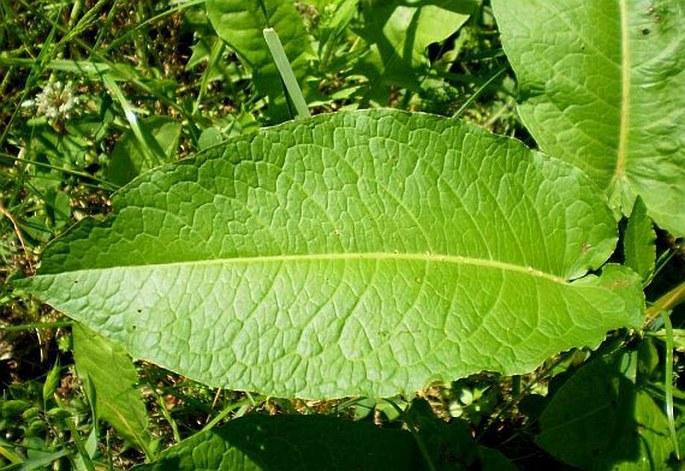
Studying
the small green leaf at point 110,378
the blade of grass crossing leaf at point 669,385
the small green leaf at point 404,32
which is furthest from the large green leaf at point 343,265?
the small green leaf at point 404,32

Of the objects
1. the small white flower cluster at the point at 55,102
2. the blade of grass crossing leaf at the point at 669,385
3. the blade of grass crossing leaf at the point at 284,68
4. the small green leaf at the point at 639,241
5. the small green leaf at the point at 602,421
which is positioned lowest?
the small green leaf at the point at 602,421

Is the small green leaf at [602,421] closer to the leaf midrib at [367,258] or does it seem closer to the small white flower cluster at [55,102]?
the leaf midrib at [367,258]

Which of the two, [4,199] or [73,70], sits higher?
[73,70]

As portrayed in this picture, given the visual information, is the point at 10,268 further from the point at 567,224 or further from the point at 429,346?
the point at 567,224

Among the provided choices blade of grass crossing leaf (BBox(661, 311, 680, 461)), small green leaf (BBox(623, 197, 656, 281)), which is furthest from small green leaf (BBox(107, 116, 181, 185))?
blade of grass crossing leaf (BBox(661, 311, 680, 461))

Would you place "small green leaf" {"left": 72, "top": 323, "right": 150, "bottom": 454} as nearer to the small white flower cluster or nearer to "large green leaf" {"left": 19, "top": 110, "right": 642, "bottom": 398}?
"large green leaf" {"left": 19, "top": 110, "right": 642, "bottom": 398}

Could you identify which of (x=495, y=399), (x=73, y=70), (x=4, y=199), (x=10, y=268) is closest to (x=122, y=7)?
(x=73, y=70)

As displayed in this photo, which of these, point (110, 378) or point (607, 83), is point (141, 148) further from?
point (607, 83)
